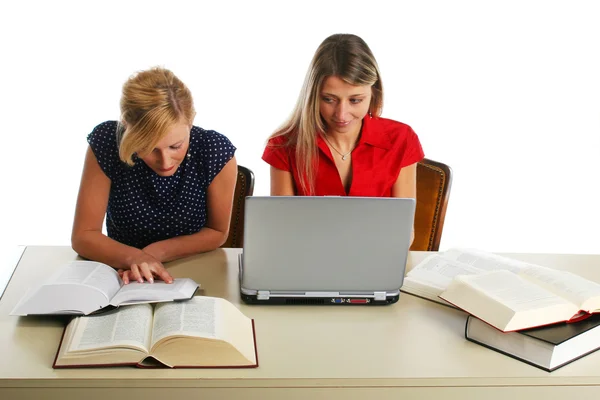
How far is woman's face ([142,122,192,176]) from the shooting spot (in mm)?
1766

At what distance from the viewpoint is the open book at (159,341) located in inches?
49.3

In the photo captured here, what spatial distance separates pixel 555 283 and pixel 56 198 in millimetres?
2880

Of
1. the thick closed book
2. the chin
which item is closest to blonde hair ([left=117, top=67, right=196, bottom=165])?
the chin

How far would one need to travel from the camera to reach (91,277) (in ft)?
4.95

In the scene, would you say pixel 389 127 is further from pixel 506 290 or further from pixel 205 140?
pixel 506 290

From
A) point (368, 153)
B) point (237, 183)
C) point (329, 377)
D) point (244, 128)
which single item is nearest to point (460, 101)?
point (244, 128)

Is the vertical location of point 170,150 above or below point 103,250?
above

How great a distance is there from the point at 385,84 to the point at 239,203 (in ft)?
5.22

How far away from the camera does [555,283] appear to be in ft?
5.04

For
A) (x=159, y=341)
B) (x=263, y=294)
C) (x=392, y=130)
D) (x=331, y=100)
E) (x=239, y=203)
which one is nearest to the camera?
(x=159, y=341)

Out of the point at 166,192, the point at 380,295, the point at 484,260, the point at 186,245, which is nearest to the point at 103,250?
the point at 186,245

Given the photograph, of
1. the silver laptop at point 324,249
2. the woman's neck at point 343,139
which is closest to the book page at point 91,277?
the silver laptop at point 324,249

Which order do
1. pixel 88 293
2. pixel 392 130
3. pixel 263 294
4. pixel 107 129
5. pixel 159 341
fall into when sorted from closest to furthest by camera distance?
pixel 159 341
pixel 88 293
pixel 263 294
pixel 107 129
pixel 392 130

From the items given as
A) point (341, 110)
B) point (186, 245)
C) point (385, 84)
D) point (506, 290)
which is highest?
point (341, 110)
